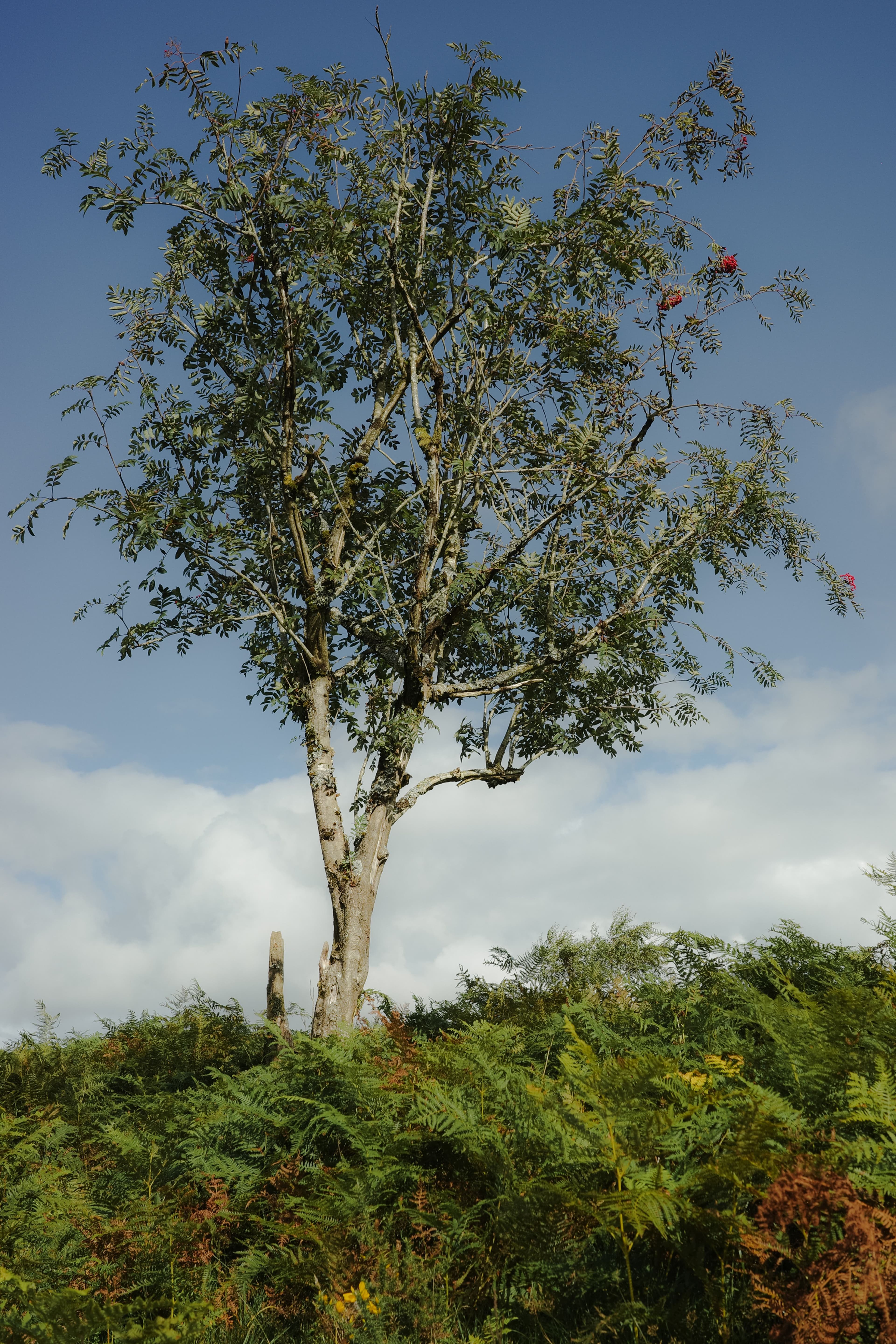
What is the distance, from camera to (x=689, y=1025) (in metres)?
5.02

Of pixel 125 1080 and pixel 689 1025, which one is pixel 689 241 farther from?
pixel 125 1080

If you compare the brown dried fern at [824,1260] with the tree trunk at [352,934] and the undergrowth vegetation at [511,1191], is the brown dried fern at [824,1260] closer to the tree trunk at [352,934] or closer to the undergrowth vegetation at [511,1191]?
the undergrowth vegetation at [511,1191]

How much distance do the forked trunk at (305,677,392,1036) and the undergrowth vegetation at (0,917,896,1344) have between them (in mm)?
3317

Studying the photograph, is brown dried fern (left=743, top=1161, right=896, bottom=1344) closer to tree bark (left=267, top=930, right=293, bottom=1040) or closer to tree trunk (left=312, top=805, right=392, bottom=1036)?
tree trunk (left=312, top=805, right=392, bottom=1036)

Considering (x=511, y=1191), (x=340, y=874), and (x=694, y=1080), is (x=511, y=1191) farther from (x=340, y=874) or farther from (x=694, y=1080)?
(x=340, y=874)

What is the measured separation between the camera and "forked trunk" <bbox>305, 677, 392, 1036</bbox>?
8.88 meters

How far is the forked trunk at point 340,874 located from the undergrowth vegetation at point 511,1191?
3.32m

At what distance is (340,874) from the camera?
30.3 ft

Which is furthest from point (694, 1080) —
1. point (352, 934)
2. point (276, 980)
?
point (276, 980)

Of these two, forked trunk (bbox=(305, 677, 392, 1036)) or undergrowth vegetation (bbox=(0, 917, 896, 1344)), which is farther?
forked trunk (bbox=(305, 677, 392, 1036))

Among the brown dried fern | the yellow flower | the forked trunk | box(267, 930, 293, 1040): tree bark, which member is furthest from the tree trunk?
the brown dried fern

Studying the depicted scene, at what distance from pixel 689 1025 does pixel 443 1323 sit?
2559mm

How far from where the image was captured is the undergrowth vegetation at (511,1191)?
261 cm

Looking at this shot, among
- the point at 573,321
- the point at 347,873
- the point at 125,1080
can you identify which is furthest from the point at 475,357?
the point at 125,1080
